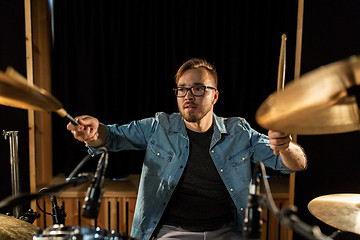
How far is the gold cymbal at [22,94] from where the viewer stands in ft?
2.22

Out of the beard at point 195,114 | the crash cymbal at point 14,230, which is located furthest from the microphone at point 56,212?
the beard at point 195,114

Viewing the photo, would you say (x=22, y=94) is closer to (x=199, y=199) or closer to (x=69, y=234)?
(x=69, y=234)

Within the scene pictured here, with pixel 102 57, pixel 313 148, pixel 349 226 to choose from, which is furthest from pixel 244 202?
pixel 102 57

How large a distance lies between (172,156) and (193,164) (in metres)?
0.13

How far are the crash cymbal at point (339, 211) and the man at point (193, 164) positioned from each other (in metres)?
0.20

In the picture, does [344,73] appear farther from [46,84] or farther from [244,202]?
[46,84]

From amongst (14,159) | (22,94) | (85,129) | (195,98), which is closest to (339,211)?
(195,98)

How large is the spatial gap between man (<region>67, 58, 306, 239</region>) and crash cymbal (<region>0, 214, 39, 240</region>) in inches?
17.7

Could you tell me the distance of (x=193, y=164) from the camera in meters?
1.51

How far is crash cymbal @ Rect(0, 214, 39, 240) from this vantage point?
0.99 metres

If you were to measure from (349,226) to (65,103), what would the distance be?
2026 millimetres

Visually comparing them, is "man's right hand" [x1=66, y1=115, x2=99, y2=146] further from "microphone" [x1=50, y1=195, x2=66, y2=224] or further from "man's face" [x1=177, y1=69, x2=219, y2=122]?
"man's face" [x1=177, y1=69, x2=219, y2=122]

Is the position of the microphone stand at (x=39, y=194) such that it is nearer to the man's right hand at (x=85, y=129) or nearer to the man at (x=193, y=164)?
the man's right hand at (x=85, y=129)

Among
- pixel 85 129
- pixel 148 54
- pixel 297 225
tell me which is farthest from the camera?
pixel 148 54
